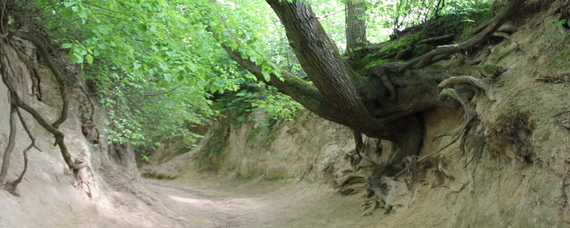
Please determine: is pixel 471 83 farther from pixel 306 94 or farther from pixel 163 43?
pixel 163 43

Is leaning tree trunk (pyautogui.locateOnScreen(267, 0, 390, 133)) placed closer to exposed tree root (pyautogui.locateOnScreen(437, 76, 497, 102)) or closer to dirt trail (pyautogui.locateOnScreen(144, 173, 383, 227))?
exposed tree root (pyautogui.locateOnScreen(437, 76, 497, 102))

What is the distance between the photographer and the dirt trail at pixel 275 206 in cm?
845

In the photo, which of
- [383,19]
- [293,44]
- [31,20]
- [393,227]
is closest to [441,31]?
[383,19]

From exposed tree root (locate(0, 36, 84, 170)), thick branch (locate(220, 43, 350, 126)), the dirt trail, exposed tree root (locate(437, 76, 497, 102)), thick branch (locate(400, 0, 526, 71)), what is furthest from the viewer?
the dirt trail

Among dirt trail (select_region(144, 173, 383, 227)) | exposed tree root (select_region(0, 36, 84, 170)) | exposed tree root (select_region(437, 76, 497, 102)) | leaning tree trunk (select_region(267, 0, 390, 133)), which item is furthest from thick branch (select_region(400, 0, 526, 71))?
exposed tree root (select_region(0, 36, 84, 170))

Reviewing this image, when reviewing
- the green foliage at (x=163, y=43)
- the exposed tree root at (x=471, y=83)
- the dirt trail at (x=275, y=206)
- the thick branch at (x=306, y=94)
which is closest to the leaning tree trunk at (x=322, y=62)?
the thick branch at (x=306, y=94)

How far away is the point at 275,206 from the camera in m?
11.0

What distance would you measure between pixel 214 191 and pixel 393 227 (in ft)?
33.4

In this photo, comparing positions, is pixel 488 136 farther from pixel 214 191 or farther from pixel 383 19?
pixel 214 191

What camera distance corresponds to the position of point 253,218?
9602mm

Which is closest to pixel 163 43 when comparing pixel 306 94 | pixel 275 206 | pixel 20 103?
pixel 20 103

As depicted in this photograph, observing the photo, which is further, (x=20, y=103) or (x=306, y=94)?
(x=306, y=94)

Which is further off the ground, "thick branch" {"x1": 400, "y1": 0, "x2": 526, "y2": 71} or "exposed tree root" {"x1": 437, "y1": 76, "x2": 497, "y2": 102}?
"thick branch" {"x1": 400, "y1": 0, "x2": 526, "y2": 71}

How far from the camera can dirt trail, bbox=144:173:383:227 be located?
8.45 meters
